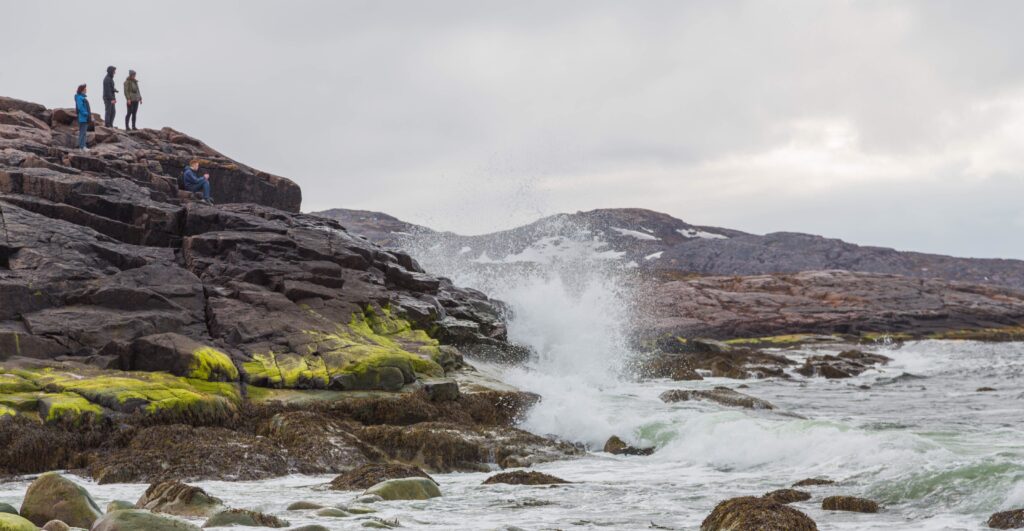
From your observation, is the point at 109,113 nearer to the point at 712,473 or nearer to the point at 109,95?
the point at 109,95

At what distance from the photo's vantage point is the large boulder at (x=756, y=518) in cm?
897

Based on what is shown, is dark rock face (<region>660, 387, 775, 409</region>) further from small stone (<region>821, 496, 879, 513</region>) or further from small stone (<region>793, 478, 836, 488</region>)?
small stone (<region>821, 496, 879, 513</region>)

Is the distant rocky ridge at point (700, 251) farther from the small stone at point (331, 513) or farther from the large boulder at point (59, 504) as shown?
the large boulder at point (59, 504)

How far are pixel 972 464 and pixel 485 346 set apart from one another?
18.5 meters

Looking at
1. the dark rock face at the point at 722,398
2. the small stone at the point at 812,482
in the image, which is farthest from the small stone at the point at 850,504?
the dark rock face at the point at 722,398

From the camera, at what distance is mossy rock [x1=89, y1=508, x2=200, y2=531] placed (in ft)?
24.3

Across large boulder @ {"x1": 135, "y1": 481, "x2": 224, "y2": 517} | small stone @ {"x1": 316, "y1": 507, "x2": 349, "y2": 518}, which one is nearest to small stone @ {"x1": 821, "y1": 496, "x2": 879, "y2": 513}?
small stone @ {"x1": 316, "y1": 507, "x2": 349, "y2": 518}

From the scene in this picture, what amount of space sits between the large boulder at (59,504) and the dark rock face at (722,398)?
17322 millimetres

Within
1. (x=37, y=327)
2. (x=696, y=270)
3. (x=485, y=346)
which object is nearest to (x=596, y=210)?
(x=696, y=270)

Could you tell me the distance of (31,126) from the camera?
30.6 meters

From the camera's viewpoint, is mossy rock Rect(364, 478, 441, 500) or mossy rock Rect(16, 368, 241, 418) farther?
mossy rock Rect(16, 368, 241, 418)

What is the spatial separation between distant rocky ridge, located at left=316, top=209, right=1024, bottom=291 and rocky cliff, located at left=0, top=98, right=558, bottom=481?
101 metres

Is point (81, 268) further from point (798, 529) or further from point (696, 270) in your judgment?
point (696, 270)

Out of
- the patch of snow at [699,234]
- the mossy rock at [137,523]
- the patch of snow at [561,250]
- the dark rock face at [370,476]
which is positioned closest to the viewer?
the mossy rock at [137,523]
